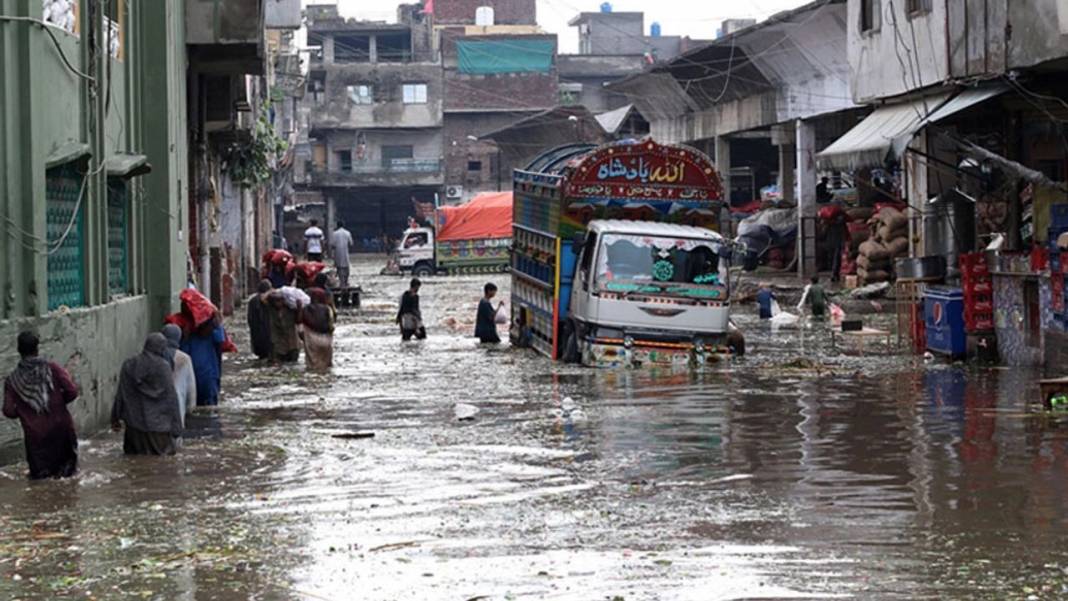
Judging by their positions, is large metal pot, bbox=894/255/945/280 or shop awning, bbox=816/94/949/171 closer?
shop awning, bbox=816/94/949/171

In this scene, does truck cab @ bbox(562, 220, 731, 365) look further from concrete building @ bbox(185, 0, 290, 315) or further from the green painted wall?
concrete building @ bbox(185, 0, 290, 315)

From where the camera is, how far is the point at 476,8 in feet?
305

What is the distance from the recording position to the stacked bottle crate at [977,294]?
21109mm

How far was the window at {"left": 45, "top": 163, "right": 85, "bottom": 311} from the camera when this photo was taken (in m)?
14.2

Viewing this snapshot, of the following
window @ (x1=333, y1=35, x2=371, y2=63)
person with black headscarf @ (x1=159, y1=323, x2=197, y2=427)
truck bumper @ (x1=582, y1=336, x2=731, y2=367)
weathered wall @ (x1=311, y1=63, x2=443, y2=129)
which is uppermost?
window @ (x1=333, y1=35, x2=371, y2=63)

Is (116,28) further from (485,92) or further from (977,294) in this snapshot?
(485,92)

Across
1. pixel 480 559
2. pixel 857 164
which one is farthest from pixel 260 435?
pixel 857 164

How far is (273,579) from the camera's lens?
8.57 m

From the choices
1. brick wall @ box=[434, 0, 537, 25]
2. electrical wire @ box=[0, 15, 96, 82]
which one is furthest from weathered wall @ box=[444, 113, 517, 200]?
electrical wire @ box=[0, 15, 96, 82]

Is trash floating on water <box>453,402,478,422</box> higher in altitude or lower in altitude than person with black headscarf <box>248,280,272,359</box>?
lower

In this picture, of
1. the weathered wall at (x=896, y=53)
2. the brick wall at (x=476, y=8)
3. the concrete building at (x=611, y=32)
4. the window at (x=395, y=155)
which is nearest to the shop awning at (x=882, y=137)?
the weathered wall at (x=896, y=53)

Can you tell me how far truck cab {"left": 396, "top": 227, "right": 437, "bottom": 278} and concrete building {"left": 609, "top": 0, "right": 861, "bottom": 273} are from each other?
28.1ft

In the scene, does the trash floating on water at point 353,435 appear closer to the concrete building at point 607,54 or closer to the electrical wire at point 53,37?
the electrical wire at point 53,37

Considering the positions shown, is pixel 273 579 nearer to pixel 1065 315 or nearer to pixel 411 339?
pixel 1065 315
